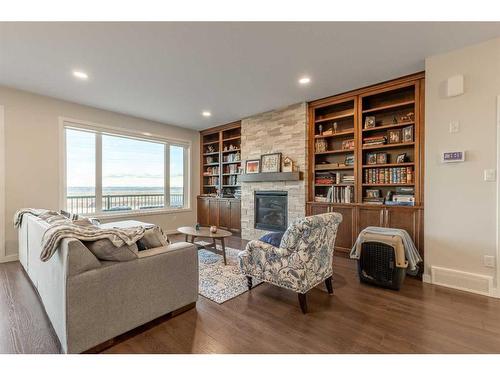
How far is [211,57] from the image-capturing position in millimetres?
2660

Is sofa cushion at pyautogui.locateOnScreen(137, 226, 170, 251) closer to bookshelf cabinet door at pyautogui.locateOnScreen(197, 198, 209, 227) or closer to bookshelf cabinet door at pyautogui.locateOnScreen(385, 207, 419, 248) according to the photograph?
bookshelf cabinet door at pyautogui.locateOnScreen(385, 207, 419, 248)

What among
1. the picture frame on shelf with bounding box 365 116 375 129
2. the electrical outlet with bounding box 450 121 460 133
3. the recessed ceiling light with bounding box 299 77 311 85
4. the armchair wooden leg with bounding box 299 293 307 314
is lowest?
the armchair wooden leg with bounding box 299 293 307 314

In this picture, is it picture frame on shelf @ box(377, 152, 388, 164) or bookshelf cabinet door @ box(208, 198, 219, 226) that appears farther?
bookshelf cabinet door @ box(208, 198, 219, 226)

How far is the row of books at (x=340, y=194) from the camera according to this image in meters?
3.73

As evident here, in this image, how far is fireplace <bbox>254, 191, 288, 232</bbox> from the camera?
447 cm

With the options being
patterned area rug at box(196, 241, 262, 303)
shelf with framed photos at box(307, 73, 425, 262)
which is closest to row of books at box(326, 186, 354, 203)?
shelf with framed photos at box(307, 73, 425, 262)

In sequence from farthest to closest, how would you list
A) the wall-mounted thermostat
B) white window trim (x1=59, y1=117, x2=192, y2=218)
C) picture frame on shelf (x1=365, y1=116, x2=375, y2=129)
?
white window trim (x1=59, y1=117, x2=192, y2=218)
picture frame on shelf (x1=365, y1=116, x2=375, y2=129)
the wall-mounted thermostat

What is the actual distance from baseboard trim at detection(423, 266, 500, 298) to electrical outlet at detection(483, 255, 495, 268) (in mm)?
123

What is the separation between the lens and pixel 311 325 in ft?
6.20

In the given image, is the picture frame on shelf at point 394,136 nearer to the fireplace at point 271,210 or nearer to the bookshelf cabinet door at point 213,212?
the fireplace at point 271,210

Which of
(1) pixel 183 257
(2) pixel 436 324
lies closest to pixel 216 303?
(1) pixel 183 257

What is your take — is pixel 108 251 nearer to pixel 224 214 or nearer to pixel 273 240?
pixel 273 240

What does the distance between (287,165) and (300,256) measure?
2512 millimetres
